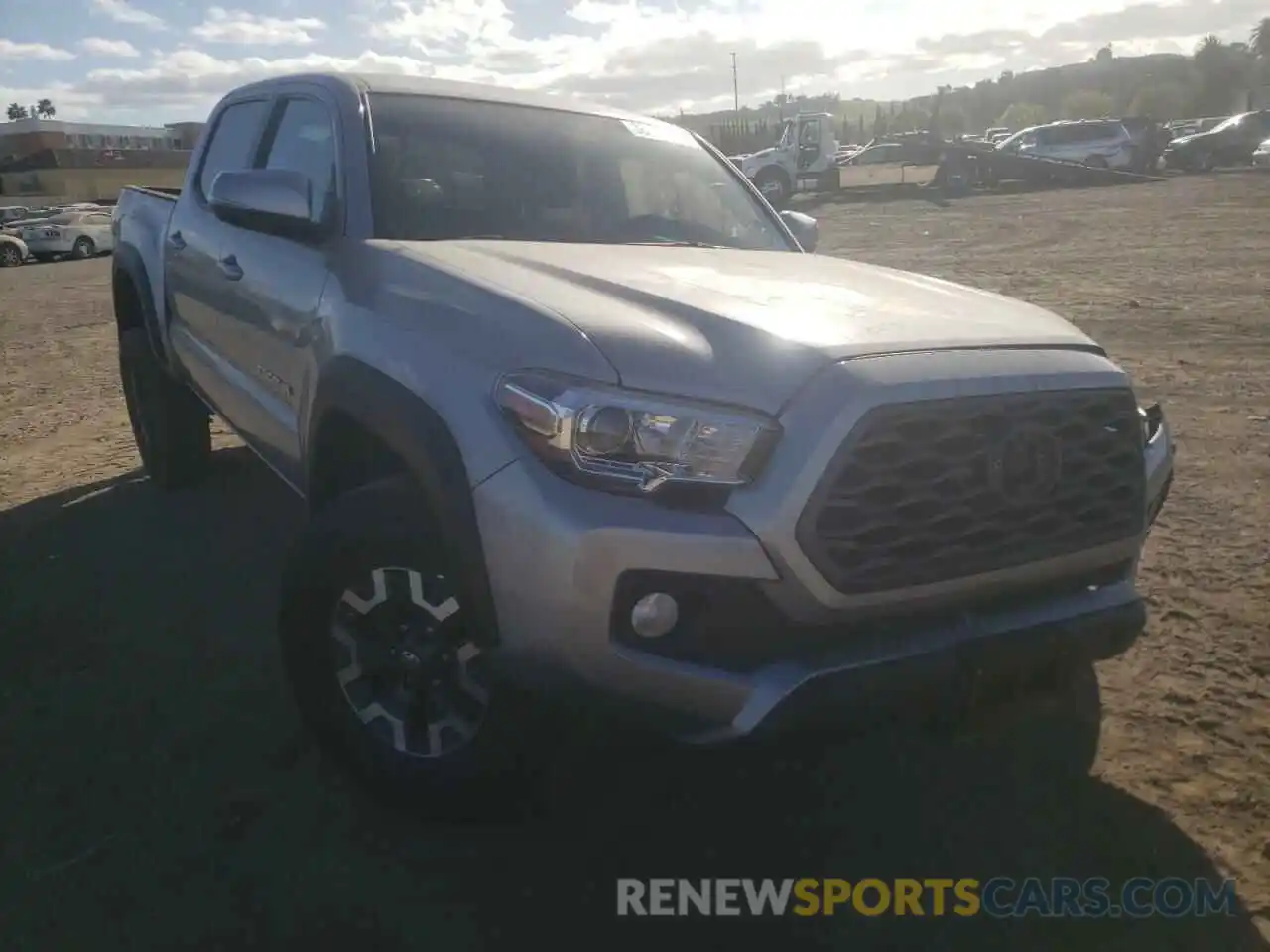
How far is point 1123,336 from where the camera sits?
8.82 meters

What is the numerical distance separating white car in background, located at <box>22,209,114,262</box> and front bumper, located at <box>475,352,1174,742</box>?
29.9m

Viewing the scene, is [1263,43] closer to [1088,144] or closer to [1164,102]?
[1164,102]

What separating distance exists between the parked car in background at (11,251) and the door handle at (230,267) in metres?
27.8

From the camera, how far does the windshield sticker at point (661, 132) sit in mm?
4168

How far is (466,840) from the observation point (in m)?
2.71

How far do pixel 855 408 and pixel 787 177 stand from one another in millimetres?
32249

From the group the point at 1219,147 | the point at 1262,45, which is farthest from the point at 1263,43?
the point at 1219,147

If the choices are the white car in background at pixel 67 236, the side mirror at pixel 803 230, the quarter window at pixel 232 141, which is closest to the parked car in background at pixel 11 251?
the white car in background at pixel 67 236

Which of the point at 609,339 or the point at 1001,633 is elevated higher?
the point at 609,339

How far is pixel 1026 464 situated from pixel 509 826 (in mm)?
1462

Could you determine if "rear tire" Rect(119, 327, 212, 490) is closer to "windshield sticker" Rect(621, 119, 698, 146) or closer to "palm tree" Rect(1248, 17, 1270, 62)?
"windshield sticker" Rect(621, 119, 698, 146)

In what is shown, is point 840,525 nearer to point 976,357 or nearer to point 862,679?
point 862,679

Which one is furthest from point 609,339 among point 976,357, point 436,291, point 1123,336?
point 1123,336

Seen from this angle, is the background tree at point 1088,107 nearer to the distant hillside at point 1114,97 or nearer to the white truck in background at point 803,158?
the distant hillside at point 1114,97
